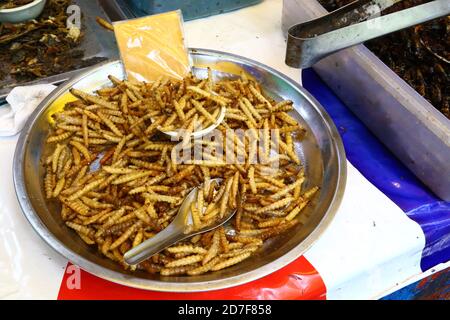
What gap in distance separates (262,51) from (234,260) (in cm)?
215

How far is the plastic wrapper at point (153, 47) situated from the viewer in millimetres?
2814

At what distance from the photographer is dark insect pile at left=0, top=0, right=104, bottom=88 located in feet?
10.3

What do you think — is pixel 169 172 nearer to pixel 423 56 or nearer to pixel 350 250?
pixel 350 250

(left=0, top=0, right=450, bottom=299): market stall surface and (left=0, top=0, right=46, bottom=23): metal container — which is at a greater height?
(left=0, top=0, right=46, bottom=23): metal container

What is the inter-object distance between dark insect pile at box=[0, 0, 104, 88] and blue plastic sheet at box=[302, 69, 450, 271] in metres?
1.95

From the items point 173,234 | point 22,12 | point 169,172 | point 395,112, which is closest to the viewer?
point 173,234

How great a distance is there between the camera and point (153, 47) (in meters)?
2.85

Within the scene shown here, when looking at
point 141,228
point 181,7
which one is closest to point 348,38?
point 141,228

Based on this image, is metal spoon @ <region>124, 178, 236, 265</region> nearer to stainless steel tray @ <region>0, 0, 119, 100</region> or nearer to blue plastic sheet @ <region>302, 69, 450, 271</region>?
blue plastic sheet @ <region>302, 69, 450, 271</region>

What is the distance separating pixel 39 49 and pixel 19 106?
2.60 ft

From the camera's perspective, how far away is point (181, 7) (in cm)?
368

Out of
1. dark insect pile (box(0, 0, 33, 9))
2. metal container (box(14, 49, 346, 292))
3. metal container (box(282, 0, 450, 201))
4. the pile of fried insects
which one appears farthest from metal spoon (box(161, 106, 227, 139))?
dark insect pile (box(0, 0, 33, 9))

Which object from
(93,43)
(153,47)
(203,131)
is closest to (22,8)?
(93,43)
